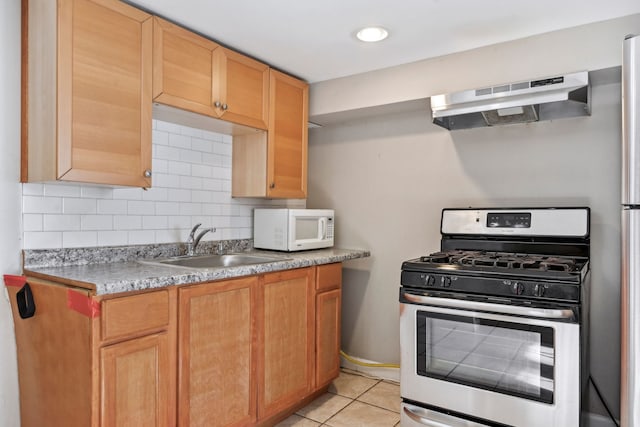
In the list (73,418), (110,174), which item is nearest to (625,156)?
(110,174)

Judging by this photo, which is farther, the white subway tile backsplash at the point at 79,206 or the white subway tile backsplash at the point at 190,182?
the white subway tile backsplash at the point at 190,182

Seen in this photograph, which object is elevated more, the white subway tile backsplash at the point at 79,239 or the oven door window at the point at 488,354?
the white subway tile backsplash at the point at 79,239

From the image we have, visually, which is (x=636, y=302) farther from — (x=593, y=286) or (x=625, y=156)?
(x=593, y=286)

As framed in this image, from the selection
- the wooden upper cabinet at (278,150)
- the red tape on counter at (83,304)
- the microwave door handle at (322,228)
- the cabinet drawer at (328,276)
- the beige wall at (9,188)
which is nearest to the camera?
the red tape on counter at (83,304)

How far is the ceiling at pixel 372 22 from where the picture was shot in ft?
6.57

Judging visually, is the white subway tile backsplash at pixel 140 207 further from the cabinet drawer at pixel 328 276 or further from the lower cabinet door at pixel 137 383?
the cabinet drawer at pixel 328 276

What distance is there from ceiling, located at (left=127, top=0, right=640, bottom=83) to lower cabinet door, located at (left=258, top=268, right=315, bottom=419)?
52.3 inches

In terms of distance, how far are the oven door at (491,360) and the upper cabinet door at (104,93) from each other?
5.05 feet

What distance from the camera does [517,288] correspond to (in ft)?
6.23

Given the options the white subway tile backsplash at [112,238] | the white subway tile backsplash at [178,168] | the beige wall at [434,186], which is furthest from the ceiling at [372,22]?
the white subway tile backsplash at [112,238]

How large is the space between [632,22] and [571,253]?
120 centimetres

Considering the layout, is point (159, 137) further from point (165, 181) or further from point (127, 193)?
point (127, 193)

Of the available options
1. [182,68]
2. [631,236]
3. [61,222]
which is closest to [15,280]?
[61,222]

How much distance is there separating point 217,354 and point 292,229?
105cm
